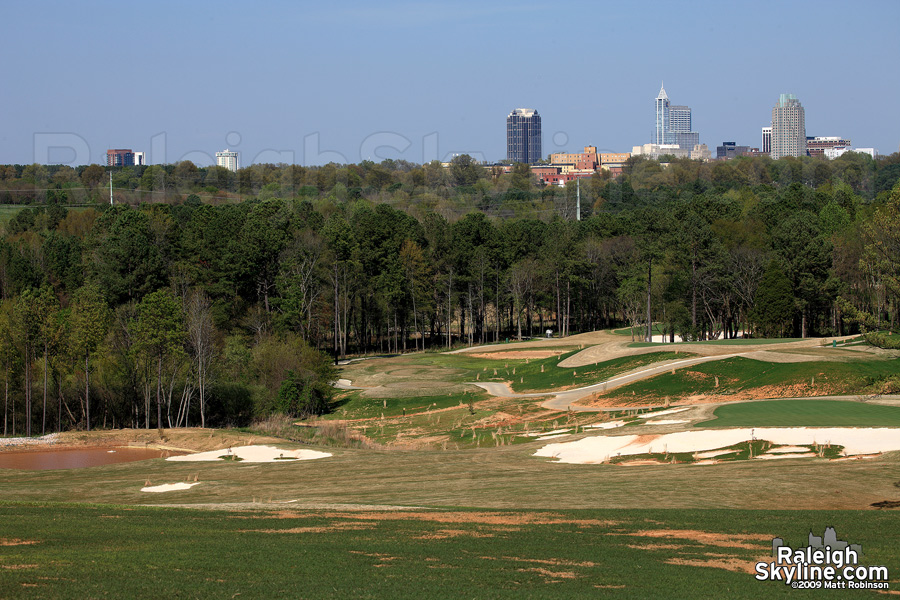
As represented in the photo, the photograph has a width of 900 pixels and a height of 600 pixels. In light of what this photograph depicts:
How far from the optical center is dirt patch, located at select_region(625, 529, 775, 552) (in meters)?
18.2

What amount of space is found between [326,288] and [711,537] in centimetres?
7581

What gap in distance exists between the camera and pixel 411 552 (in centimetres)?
1777

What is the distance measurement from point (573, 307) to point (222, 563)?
100 metres

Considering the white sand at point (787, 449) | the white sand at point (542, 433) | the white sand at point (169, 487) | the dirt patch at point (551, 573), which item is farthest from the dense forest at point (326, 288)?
the dirt patch at point (551, 573)

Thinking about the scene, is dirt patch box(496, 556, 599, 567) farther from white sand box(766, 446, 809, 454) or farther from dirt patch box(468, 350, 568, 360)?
dirt patch box(468, 350, 568, 360)

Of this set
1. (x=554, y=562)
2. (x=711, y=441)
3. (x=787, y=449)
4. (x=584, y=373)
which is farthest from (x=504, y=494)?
(x=584, y=373)

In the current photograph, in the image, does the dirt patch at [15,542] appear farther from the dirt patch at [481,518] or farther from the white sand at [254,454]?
the white sand at [254,454]

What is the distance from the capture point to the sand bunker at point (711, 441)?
31141mm

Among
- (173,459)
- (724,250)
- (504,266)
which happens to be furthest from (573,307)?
(173,459)

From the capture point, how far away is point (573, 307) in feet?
375

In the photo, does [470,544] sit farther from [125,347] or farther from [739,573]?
[125,347]

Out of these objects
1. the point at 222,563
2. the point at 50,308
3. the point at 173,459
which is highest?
the point at 50,308

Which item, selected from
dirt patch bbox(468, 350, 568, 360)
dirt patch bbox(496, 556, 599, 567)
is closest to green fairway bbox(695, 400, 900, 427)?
dirt patch bbox(496, 556, 599, 567)

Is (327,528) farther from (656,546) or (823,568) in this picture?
(823,568)
